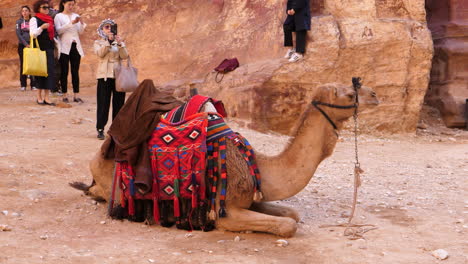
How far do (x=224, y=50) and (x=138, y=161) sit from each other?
801cm

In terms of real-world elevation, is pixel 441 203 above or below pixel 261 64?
below

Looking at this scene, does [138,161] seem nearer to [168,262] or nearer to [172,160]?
[172,160]

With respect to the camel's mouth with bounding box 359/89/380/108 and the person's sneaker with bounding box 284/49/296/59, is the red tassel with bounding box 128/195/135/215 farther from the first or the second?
the person's sneaker with bounding box 284/49/296/59

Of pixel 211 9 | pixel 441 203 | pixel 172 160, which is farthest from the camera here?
pixel 211 9

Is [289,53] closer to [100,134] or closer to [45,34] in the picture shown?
[100,134]

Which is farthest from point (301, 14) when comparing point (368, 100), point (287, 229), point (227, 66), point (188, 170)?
point (287, 229)

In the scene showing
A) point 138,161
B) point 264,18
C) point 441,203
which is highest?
point 264,18

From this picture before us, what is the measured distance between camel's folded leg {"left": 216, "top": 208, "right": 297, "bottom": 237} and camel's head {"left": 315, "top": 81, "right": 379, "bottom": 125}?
0.97 m

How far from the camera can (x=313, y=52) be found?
10766mm

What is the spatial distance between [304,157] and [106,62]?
4.61 m

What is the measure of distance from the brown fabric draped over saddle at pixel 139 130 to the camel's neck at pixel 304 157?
3.51 feet

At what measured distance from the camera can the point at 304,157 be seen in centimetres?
476

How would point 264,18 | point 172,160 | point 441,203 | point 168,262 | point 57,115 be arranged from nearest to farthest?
point 168,262, point 172,160, point 441,203, point 57,115, point 264,18

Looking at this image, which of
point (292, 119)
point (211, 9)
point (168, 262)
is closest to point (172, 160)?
point (168, 262)
